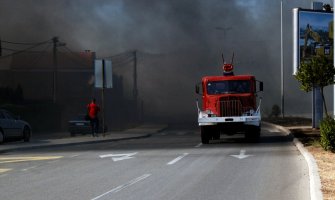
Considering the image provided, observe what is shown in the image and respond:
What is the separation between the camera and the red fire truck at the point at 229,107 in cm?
2120

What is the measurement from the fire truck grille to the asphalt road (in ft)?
9.48

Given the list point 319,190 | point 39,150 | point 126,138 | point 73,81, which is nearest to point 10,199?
point 319,190

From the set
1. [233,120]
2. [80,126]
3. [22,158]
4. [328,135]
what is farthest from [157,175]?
[80,126]

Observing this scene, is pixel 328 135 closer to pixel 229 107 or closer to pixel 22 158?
pixel 229 107

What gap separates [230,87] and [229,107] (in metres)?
0.86

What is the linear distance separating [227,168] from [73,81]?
4115 cm

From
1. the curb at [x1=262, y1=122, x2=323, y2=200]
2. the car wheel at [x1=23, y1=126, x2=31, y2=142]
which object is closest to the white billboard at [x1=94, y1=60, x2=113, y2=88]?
the car wheel at [x1=23, y1=126, x2=31, y2=142]

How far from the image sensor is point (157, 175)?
12211mm

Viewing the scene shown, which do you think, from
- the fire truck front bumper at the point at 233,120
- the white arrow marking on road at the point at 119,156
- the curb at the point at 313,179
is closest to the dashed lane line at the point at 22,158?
the white arrow marking on road at the point at 119,156

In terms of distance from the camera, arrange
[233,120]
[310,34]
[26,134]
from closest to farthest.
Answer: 1. [233,120]
2. [26,134]
3. [310,34]

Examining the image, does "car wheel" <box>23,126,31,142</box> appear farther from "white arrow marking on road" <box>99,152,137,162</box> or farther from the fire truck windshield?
"white arrow marking on road" <box>99,152,137,162</box>

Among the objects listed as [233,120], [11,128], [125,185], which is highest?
[233,120]

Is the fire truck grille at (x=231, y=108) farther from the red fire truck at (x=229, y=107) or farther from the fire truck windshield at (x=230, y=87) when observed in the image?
the fire truck windshield at (x=230, y=87)

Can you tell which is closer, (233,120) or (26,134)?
(233,120)
